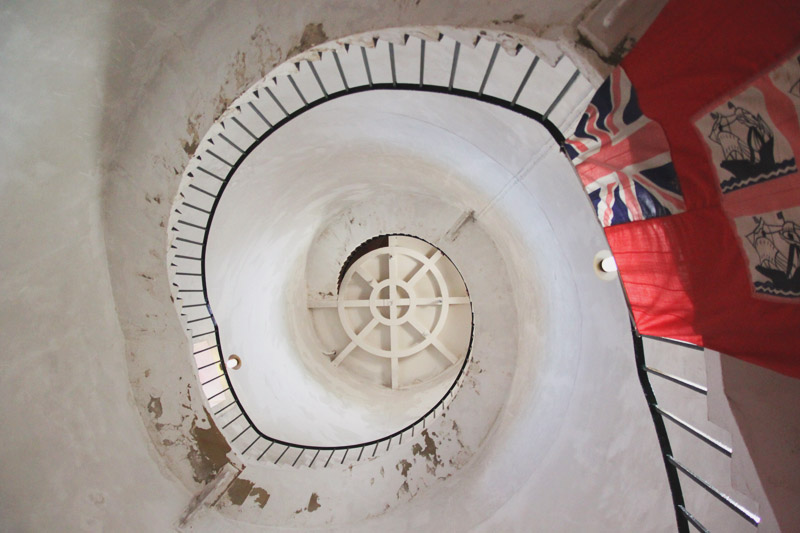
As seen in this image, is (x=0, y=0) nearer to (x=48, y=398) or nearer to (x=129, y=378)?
(x=48, y=398)

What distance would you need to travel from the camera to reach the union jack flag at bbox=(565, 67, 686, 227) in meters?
2.26

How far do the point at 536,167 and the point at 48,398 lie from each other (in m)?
4.78

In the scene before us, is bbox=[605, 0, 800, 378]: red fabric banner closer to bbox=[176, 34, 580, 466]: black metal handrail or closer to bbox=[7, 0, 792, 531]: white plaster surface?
bbox=[7, 0, 792, 531]: white plaster surface

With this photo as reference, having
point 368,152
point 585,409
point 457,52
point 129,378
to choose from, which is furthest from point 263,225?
point 585,409

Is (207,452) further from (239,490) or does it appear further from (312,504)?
(312,504)

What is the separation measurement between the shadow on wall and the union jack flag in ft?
3.63

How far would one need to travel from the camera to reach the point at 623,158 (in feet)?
8.20

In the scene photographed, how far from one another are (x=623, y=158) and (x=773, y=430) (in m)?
1.78

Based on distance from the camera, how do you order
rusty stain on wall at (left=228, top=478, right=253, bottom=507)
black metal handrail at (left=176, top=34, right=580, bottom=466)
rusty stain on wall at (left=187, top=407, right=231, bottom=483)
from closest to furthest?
black metal handrail at (left=176, top=34, right=580, bottom=466) → rusty stain on wall at (left=187, top=407, right=231, bottom=483) → rusty stain on wall at (left=228, top=478, right=253, bottom=507)

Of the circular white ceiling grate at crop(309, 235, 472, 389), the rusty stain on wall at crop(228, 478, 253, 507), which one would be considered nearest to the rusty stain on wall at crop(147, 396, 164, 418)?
the rusty stain on wall at crop(228, 478, 253, 507)

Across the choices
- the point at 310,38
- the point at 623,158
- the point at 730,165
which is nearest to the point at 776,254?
the point at 730,165

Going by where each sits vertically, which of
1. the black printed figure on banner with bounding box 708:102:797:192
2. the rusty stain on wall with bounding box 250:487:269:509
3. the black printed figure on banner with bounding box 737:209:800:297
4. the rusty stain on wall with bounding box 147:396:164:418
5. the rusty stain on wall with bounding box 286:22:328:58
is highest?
the rusty stain on wall with bounding box 286:22:328:58

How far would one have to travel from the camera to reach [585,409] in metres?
4.53

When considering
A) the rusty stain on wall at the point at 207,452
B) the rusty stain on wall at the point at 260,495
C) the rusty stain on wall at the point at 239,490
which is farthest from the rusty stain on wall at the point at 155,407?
the rusty stain on wall at the point at 260,495
